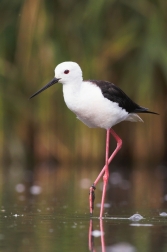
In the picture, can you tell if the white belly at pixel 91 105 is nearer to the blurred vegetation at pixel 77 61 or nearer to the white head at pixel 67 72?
the white head at pixel 67 72

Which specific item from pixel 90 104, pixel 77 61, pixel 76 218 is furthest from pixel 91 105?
pixel 77 61

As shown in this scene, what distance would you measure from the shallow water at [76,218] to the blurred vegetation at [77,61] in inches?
79.7

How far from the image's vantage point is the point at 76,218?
654 cm

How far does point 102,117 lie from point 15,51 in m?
5.43

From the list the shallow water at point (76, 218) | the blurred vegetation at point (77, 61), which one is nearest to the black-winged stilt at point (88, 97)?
the shallow water at point (76, 218)

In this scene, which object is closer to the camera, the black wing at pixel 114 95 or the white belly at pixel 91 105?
the white belly at pixel 91 105

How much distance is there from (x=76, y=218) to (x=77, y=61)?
5862 millimetres

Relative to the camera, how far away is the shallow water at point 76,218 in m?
5.07

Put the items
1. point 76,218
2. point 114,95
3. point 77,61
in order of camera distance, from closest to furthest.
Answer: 1. point 76,218
2. point 114,95
3. point 77,61

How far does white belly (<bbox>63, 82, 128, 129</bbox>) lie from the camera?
275 inches

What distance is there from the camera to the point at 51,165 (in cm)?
1273

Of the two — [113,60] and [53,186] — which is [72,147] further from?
[53,186]

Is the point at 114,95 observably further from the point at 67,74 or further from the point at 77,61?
the point at 77,61

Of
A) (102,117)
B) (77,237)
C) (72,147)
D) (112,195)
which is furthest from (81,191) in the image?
(77,237)
